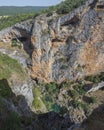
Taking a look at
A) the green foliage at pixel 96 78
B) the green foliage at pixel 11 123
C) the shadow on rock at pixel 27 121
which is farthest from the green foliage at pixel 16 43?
the green foliage at pixel 11 123

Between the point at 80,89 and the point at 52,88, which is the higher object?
the point at 80,89

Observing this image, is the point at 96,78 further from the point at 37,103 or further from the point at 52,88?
the point at 37,103

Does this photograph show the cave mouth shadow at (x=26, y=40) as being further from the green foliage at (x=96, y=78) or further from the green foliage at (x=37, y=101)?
the green foliage at (x=96, y=78)

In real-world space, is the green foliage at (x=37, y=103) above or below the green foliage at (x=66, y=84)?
above

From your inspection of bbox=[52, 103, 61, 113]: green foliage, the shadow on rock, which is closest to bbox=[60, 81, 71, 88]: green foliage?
bbox=[52, 103, 61, 113]: green foliage

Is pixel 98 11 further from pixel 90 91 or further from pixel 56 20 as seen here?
pixel 90 91

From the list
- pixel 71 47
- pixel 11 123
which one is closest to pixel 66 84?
pixel 71 47

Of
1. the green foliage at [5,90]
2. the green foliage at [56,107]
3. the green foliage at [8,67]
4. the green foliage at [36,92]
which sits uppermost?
the green foliage at [5,90]

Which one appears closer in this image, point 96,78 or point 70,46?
point 96,78
